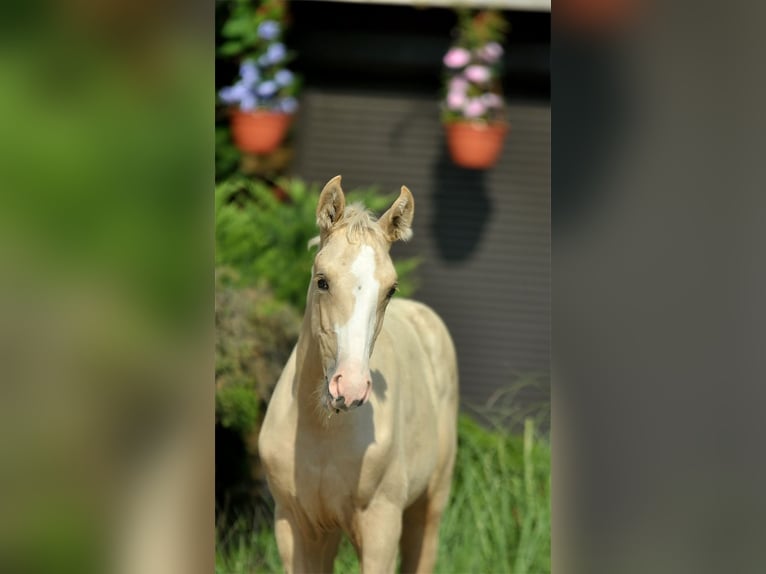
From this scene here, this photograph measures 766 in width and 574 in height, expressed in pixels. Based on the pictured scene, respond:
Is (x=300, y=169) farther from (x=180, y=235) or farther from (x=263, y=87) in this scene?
(x=180, y=235)

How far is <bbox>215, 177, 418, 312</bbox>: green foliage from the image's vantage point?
13.5 ft

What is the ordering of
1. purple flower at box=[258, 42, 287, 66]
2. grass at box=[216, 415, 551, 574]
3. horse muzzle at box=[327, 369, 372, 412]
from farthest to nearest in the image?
purple flower at box=[258, 42, 287, 66], grass at box=[216, 415, 551, 574], horse muzzle at box=[327, 369, 372, 412]

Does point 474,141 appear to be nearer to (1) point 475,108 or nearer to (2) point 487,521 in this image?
(1) point 475,108

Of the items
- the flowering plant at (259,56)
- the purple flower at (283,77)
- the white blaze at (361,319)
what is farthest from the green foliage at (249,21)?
the white blaze at (361,319)

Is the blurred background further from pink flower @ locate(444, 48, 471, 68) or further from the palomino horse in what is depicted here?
the palomino horse

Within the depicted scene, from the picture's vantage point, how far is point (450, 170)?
4.79m

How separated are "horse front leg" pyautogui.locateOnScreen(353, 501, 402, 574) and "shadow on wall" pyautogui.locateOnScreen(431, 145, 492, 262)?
7.07 feet

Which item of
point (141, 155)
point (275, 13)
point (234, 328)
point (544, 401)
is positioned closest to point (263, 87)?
point (275, 13)

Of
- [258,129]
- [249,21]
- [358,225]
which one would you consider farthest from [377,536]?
[249,21]

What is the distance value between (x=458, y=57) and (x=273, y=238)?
1059 millimetres

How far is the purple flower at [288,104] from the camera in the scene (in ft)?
14.8

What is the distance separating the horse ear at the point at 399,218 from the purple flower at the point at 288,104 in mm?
2037

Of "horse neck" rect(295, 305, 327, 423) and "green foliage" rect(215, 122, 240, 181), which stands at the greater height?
A: "green foliage" rect(215, 122, 240, 181)

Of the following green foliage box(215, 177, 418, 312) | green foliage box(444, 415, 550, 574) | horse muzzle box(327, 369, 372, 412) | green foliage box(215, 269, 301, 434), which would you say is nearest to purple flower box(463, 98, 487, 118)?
green foliage box(215, 177, 418, 312)
